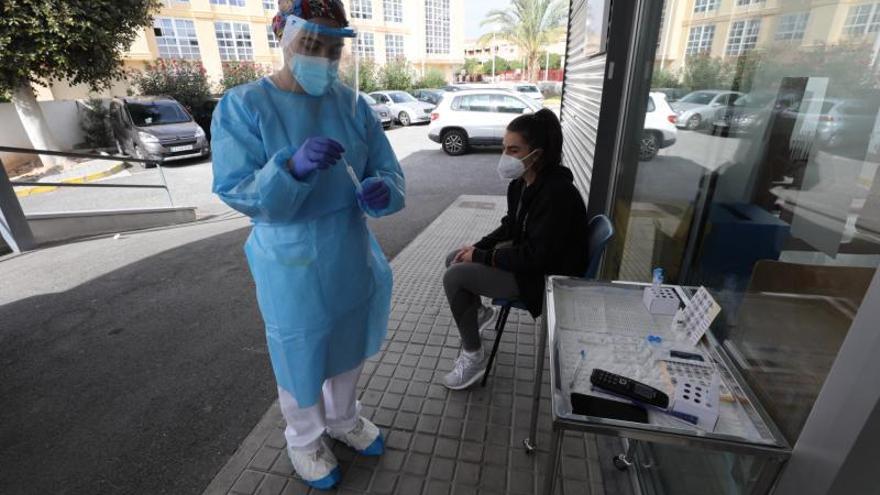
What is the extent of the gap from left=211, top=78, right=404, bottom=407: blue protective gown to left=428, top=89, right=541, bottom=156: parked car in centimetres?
879

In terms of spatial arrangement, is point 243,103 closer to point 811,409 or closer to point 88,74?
point 811,409

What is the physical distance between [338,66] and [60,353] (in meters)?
2.91

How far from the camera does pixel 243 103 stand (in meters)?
1.40

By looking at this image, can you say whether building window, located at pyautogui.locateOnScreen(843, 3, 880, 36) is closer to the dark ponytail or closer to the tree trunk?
the dark ponytail

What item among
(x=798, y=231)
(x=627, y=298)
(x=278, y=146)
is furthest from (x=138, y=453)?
(x=798, y=231)

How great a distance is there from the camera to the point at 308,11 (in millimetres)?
1331

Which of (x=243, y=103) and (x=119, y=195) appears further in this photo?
(x=119, y=195)

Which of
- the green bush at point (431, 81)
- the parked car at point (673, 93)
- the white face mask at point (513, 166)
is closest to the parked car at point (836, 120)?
the parked car at point (673, 93)

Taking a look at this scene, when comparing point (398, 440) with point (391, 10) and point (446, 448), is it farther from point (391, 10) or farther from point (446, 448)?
point (391, 10)

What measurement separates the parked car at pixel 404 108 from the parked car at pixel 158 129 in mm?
7096

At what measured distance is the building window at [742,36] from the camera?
4.66 ft

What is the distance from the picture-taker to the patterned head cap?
4.37ft

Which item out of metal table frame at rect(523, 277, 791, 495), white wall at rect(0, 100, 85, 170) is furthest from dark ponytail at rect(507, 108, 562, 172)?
white wall at rect(0, 100, 85, 170)

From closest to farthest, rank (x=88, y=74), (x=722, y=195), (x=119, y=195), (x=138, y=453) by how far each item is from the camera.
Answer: (x=722, y=195), (x=138, y=453), (x=119, y=195), (x=88, y=74)
